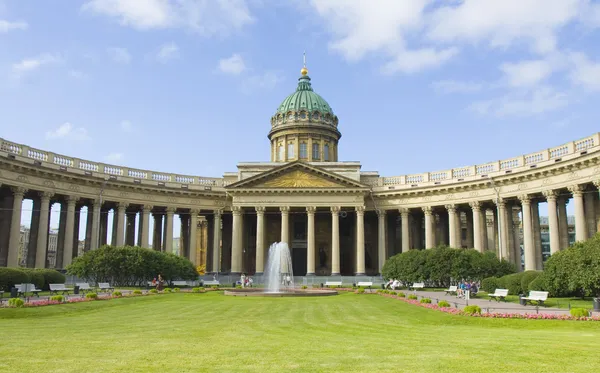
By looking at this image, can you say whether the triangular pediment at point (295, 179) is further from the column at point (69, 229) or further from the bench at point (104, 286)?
the bench at point (104, 286)

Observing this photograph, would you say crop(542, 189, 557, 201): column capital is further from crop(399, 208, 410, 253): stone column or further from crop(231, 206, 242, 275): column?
crop(231, 206, 242, 275): column

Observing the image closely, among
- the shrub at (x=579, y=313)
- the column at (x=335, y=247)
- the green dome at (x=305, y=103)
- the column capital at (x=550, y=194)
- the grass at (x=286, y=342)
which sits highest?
the green dome at (x=305, y=103)

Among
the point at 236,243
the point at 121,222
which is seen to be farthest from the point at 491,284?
the point at 121,222

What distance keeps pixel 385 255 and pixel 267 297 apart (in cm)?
3419

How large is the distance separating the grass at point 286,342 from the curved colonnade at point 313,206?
3036 centimetres

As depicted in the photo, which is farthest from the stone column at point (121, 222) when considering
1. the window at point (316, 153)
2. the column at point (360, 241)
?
the window at point (316, 153)

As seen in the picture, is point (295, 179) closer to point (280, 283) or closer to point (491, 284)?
point (280, 283)

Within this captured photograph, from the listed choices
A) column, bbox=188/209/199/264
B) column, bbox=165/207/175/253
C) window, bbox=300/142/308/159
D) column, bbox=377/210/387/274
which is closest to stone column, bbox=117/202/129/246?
column, bbox=165/207/175/253

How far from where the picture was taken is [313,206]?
66062mm

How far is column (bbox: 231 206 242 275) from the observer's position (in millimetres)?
64938

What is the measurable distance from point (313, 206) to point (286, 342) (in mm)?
50665

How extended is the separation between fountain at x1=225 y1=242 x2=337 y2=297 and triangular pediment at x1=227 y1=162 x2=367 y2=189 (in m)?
8.33

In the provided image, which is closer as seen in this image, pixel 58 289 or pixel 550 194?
pixel 58 289

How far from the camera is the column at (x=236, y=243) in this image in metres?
64.9
